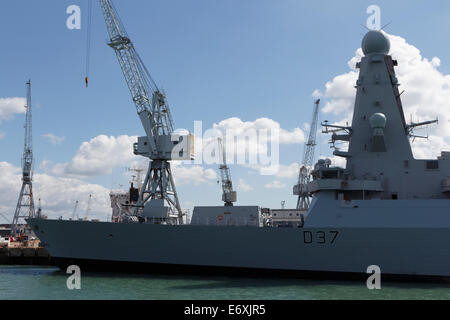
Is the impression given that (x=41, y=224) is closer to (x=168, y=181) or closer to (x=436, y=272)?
(x=168, y=181)

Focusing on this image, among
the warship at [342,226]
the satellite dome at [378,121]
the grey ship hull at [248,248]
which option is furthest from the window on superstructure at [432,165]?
the grey ship hull at [248,248]

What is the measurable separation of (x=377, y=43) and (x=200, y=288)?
649 inches

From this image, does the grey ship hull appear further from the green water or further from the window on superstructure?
the window on superstructure

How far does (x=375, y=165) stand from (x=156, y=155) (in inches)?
555

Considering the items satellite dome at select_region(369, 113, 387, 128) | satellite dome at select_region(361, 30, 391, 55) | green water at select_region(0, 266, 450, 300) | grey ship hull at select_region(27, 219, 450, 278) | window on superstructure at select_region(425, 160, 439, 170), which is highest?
satellite dome at select_region(361, 30, 391, 55)

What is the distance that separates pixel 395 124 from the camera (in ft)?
74.0

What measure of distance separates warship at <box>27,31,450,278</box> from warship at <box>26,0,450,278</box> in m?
0.05

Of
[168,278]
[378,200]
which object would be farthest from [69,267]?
[378,200]

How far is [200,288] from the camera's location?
1808 cm

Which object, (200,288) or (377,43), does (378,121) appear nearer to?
(377,43)

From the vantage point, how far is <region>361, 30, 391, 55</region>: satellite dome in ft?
76.6

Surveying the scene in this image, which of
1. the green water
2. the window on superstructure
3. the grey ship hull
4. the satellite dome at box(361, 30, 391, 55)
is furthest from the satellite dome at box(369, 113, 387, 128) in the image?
the green water

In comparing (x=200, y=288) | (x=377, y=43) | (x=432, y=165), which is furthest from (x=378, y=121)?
(x=200, y=288)
